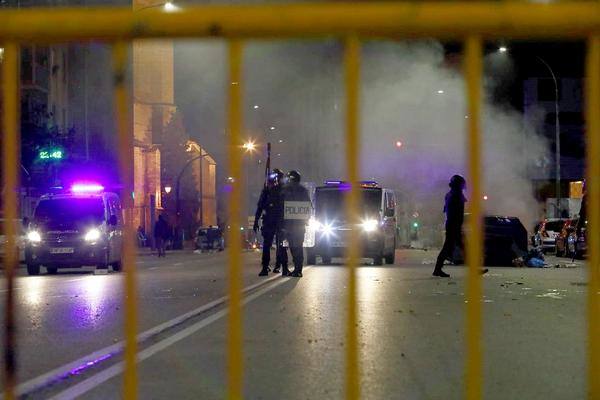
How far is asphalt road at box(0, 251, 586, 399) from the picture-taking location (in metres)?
5.75

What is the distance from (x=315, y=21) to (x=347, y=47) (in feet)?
0.54

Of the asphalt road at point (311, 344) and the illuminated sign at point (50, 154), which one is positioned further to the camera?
the illuminated sign at point (50, 154)

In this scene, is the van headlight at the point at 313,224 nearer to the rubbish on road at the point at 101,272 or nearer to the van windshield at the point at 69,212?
the rubbish on road at the point at 101,272

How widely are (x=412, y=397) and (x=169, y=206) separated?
7103 centimetres

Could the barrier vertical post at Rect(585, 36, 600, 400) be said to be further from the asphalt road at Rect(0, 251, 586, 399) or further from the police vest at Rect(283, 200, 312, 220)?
the police vest at Rect(283, 200, 312, 220)

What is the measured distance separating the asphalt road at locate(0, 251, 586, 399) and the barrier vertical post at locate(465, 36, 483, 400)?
0.43 metres

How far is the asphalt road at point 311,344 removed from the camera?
5.75 m

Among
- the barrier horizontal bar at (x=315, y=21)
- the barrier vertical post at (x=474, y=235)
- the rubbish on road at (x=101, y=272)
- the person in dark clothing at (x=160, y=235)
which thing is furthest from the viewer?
the person in dark clothing at (x=160, y=235)

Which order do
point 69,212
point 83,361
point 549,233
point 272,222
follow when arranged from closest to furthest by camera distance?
1. point 83,361
2. point 272,222
3. point 69,212
4. point 549,233

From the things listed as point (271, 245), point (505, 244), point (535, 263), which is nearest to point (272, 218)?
point (271, 245)

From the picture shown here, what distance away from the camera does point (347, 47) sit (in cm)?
339

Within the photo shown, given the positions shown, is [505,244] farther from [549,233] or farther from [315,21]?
[315,21]

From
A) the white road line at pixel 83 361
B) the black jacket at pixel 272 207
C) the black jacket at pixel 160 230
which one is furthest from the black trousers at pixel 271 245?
the black jacket at pixel 160 230

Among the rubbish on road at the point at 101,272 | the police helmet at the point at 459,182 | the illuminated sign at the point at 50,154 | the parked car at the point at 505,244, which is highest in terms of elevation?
the illuminated sign at the point at 50,154
